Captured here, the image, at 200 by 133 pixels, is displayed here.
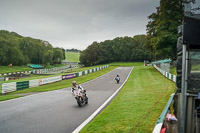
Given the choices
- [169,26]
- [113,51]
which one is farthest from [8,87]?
[113,51]

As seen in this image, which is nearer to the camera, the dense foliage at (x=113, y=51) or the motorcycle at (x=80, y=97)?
the motorcycle at (x=80, y=97)

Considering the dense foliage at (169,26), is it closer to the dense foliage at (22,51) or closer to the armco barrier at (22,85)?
the armco barrier at (22,85)

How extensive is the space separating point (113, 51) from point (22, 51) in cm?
5143

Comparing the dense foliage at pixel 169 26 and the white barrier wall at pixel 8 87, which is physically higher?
the dense foliage at pixel 169 26

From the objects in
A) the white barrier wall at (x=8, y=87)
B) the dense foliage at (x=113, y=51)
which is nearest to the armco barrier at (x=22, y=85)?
the white barrier wall at (x=8, y=87)

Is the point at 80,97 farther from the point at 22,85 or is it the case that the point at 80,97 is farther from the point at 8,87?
the point at 22,85

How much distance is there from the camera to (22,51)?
96625mm

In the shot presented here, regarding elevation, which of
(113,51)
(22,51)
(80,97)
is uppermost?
(113,51)

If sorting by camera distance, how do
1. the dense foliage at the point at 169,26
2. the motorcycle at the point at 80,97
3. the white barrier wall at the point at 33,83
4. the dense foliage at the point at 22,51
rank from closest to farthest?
the motorcycle at the point at 80,97
the white barrier wall at the point at 33,83
the dense foliage at the point at 169,26
the dense foliage at the point at 22,51

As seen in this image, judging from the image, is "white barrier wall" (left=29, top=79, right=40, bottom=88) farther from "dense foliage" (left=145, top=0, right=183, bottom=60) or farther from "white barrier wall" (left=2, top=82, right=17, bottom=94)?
"dense foliage" (left=145, top=0, right=183, bottom=60)

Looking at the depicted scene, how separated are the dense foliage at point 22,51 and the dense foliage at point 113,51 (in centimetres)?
2401

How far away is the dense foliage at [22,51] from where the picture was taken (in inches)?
3167

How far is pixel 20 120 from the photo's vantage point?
26.1ft

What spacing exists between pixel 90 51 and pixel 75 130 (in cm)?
10204
